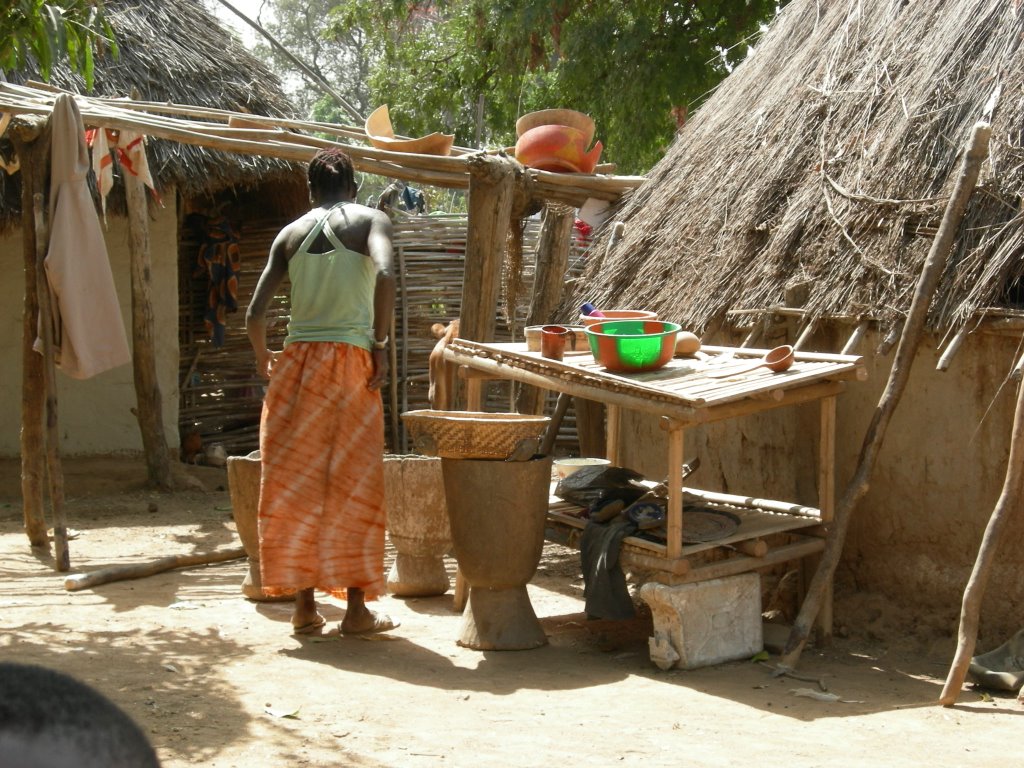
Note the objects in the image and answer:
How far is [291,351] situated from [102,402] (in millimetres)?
5500

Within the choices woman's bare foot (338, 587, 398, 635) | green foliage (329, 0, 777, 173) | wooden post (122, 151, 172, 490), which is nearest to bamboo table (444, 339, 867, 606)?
woman's bare foot (338, 587, 398, 635)

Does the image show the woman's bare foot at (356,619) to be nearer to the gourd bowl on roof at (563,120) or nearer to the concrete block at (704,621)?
the concrete block at (704,621)

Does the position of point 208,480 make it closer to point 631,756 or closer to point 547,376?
point 547,376

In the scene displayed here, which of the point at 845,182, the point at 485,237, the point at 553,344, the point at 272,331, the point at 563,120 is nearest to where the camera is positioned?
the point at 553,344

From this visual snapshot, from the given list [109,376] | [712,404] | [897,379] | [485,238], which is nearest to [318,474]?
[712,404]

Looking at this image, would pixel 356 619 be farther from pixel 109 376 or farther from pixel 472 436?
pixel 109 376

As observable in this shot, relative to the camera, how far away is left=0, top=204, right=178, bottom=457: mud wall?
9438mm

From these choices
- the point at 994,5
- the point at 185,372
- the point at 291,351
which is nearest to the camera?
the point at 291,351

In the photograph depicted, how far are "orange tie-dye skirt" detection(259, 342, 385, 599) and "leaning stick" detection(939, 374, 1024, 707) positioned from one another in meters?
2.26

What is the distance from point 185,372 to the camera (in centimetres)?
1048

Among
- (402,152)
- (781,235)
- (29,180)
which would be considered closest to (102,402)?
(29,180)

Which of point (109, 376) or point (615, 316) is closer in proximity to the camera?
point (615, 316)

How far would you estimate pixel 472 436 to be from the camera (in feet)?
15.7

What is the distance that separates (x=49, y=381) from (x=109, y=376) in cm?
342
